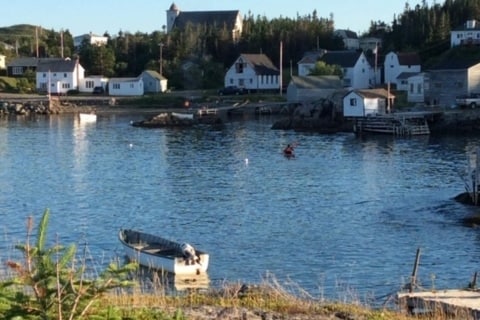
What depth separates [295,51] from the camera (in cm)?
11925

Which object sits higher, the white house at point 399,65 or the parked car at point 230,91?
the white house at point 399,65

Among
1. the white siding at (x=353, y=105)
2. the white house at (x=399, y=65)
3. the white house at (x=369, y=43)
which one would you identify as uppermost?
the white house at (x=369, y=43)

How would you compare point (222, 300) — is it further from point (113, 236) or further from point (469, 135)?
point (469, 135)

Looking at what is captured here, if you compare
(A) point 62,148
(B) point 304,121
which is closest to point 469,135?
(B) point 304,121

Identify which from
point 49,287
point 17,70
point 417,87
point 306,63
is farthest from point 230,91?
point 49,287

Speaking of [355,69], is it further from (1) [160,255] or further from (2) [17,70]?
(1) [160,255]

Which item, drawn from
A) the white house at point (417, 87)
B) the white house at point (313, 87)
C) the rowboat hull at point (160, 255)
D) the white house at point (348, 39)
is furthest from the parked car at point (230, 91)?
the rowboat hull at point (160, 255)

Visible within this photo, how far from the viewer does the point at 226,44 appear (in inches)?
4779

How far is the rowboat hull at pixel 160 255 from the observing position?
22.4m

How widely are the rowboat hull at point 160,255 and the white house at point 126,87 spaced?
266 ft

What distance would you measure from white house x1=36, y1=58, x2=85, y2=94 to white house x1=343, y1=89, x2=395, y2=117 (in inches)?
1824

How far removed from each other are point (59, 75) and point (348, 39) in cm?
4675

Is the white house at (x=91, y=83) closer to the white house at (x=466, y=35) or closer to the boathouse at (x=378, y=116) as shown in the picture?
the white house at (x=466, y=35)

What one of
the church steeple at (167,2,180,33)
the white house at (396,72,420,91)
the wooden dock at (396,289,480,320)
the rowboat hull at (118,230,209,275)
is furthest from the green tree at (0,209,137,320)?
the church steeple at (167,2,180,33)
